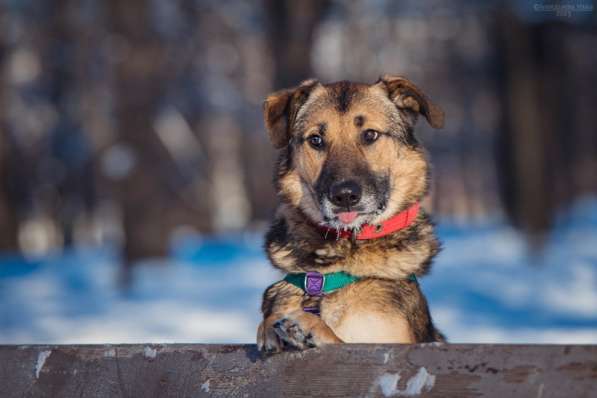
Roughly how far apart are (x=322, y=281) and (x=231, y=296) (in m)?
10.6

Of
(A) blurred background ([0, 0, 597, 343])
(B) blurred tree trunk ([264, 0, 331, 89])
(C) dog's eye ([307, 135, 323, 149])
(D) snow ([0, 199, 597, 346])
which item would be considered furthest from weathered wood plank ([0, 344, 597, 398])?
(B) blurred tree trunk ([264, 0, 331, 89])

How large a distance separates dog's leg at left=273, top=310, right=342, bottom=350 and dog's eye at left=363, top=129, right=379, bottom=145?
1.57m

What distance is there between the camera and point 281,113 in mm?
5367

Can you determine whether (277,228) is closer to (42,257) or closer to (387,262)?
(387,262)

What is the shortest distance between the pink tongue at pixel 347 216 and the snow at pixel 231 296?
571mm

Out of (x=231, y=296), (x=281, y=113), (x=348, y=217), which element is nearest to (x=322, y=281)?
(x=348, y=217)

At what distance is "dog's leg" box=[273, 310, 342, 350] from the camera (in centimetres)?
388

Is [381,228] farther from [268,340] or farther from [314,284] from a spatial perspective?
[268,340]

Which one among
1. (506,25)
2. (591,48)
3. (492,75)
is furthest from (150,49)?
(591,48)

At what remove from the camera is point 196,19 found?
3086 cm

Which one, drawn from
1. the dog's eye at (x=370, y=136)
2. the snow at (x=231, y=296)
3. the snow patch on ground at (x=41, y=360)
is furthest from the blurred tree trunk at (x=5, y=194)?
the snow patch on ground at (x=41, y=360)

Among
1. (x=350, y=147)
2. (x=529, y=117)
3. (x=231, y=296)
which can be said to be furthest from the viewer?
(x=529, y=117)

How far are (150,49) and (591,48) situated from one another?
1771cm

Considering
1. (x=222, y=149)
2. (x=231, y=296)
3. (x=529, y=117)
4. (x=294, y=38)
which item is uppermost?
(x=294, y=38)
